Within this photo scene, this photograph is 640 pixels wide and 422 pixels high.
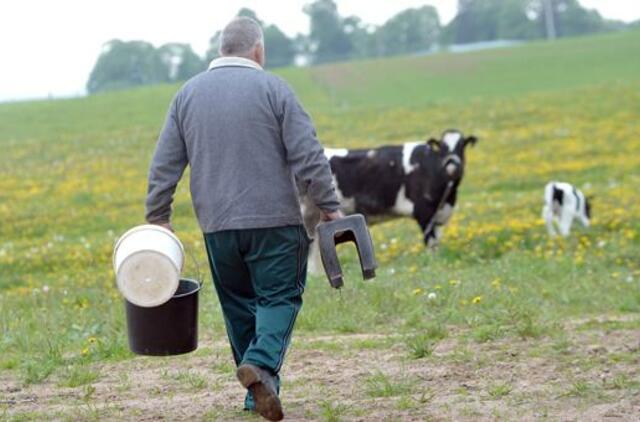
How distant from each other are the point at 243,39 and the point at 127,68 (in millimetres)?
90721

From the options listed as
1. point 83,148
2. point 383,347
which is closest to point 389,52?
point 83,148

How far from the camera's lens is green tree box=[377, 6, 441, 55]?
122 m

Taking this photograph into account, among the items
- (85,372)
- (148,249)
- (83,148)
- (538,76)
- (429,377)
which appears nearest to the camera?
(148,249)

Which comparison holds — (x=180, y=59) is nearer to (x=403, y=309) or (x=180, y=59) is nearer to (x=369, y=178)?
(x=369, y=178)

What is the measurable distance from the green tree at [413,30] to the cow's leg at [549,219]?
104310mm

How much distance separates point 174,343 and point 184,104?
1.35 meters

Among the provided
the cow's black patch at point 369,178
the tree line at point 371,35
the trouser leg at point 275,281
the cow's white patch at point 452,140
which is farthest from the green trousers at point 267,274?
the tree line at point 371,35

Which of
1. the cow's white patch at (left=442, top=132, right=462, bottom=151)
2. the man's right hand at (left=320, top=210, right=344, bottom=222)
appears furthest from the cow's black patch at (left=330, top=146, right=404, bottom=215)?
the man's right hand at (left=320, top=210, right=344, bottom=222)

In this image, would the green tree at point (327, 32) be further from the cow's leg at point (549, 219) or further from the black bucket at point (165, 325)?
the black bucket at point (165, 325)

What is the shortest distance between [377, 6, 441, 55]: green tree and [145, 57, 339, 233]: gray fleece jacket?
114801 millimetres

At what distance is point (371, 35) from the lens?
11825 cm

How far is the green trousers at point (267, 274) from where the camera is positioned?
6.21 meters

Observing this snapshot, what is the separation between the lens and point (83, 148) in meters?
33.4

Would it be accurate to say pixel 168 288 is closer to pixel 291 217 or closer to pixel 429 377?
pixel 291 217
